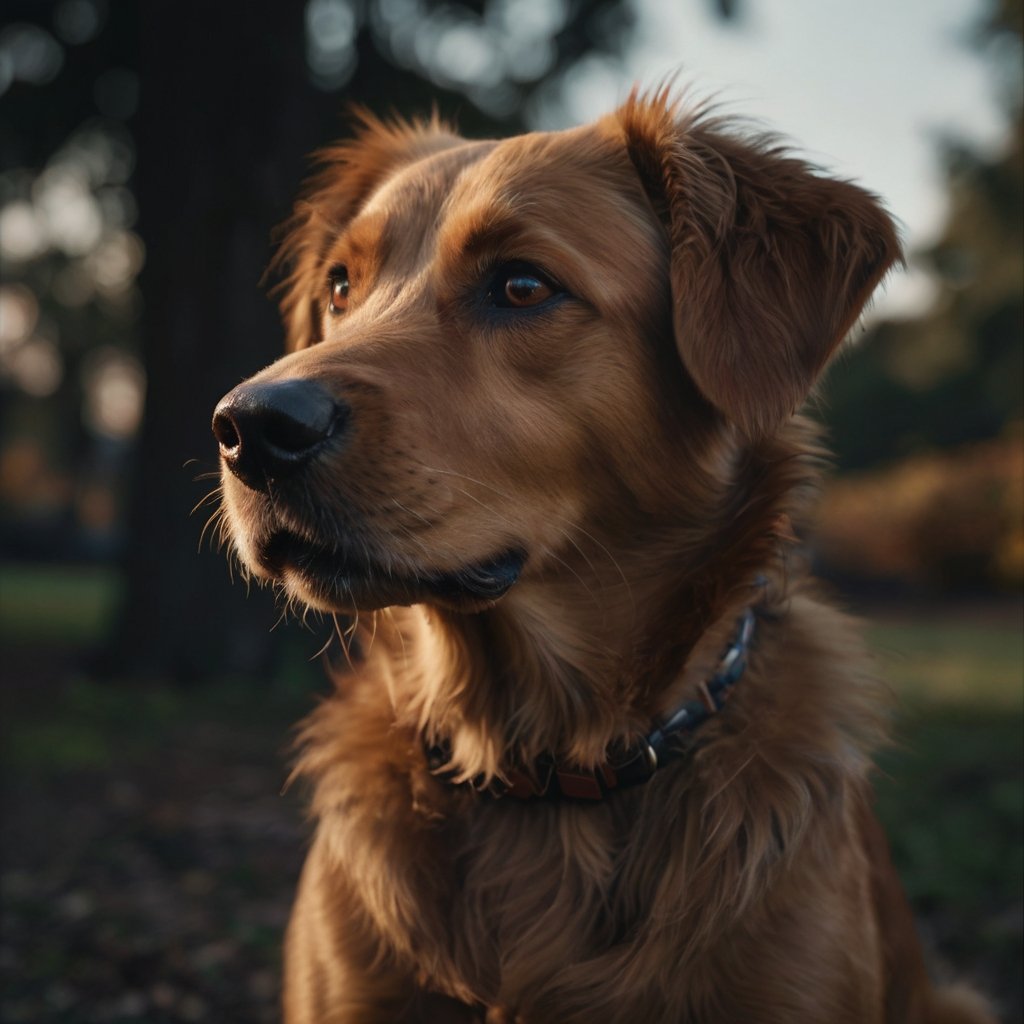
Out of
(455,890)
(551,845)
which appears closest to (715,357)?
(551,845)

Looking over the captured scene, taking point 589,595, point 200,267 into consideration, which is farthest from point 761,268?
point 200,267

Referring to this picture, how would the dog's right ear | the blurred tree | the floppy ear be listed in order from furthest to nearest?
the blurred tree
the dog's right ear
the floppy ear

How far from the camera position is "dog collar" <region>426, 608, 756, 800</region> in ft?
8.29

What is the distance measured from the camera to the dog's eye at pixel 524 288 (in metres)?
2.52

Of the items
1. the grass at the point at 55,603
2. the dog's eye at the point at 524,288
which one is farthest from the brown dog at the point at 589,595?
the grass at the point at 55,603

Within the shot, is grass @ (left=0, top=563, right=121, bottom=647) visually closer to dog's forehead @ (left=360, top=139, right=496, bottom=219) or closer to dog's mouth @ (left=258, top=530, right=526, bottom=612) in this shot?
dog's forehead @ (left=360, top=139, right=496, bottom=219)

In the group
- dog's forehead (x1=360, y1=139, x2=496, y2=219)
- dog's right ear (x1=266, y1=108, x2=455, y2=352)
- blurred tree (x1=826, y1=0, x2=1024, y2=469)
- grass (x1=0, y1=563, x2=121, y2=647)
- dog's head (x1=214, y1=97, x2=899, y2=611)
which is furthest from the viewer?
blurred tree (x1=826, y1=0, x2=1024, y2=469)

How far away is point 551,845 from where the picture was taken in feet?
8.32

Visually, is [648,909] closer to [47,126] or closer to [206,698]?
[206,698]

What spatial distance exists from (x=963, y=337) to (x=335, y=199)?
22306 millimetres

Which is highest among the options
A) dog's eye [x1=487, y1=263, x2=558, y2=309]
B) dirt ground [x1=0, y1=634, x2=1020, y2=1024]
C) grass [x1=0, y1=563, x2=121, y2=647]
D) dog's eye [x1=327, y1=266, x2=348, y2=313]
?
dog's eye [x1=487, y1=263, x2=558, y2=309]

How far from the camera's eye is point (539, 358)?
97.8 inches

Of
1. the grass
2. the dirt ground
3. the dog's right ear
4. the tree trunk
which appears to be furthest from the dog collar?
the grass

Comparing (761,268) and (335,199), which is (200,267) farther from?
(761,268)
